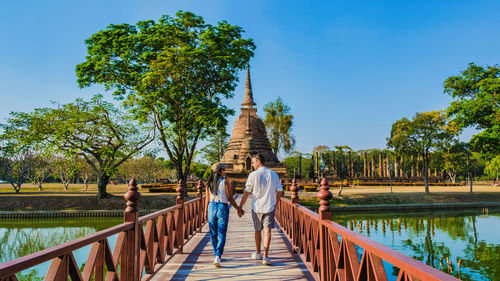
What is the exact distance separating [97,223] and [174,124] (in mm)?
6651

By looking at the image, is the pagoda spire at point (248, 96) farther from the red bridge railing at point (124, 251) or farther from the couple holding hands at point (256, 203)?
the couple holding hands at point (256, 203)

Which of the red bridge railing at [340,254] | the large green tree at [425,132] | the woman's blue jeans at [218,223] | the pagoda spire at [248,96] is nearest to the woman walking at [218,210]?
the woman's blue jeans at [218,223]

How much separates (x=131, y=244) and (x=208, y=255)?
2.74 metres

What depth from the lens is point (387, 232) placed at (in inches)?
577

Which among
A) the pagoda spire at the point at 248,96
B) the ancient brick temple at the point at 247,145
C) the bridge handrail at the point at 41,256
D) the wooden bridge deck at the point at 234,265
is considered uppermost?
the pagoda spire at the point at 248,96

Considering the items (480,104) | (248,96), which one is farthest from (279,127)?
(480,104)

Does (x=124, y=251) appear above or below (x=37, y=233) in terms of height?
above

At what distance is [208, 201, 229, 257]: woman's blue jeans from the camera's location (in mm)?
5508

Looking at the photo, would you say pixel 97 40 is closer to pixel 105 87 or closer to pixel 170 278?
pixel 105 87

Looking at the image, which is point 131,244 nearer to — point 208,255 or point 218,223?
point 218,223

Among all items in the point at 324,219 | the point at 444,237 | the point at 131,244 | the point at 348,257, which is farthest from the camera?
the point at 444,237

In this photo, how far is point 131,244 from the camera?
3922 millimetres

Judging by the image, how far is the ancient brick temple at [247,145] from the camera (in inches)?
1468

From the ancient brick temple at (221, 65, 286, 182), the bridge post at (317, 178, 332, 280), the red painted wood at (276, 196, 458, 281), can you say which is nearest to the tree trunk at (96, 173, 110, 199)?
the ancient brick temple at (221, 65, 286, 182)
